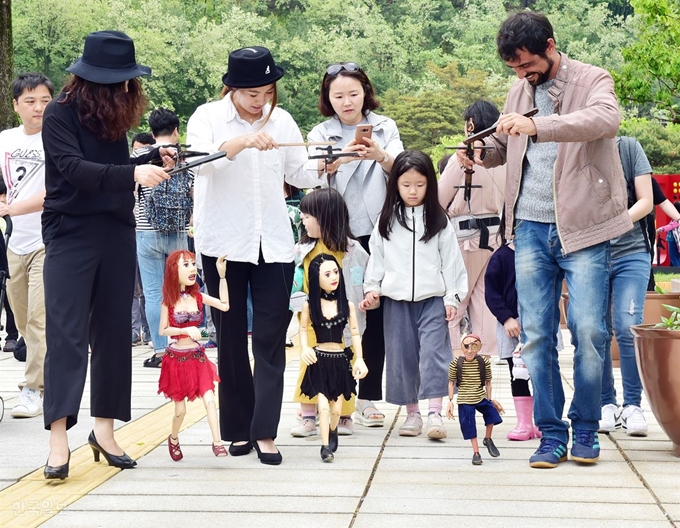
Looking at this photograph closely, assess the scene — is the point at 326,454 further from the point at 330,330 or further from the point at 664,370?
→ the point at 664,370

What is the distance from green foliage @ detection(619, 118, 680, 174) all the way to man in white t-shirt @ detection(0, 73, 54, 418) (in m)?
32.1

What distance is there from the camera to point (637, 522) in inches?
169

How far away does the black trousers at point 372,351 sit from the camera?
6.59m

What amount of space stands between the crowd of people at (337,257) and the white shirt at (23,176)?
0.38 metres

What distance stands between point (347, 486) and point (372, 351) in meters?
1.73

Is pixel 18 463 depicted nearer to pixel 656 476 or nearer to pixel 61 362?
pixel 61 362

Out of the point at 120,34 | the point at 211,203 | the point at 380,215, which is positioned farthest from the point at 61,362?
the point at 380,215

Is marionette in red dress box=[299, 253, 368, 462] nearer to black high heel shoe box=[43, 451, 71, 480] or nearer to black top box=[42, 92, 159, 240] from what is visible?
black top box=[42, 92, 159, 240]

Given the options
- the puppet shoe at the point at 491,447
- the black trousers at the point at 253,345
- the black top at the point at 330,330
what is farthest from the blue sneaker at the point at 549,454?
the black trousers at the point at 253,345

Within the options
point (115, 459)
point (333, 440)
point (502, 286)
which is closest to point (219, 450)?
point (115, 459)

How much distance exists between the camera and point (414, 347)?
6.39 m

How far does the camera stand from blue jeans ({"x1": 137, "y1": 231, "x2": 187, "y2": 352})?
385 inches

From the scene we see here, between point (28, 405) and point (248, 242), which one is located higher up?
point (248, 242)

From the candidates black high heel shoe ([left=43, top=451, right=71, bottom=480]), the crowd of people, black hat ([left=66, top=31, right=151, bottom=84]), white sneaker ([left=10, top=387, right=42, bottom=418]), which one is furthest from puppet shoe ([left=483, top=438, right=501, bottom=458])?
white sneaker ([left=10, top=387, right=42, bottom=418])
